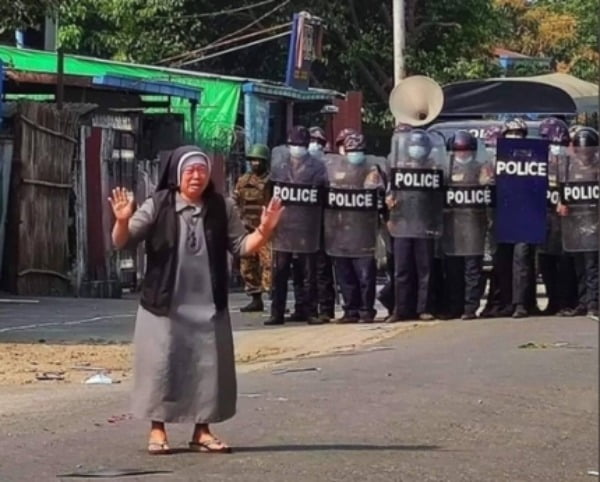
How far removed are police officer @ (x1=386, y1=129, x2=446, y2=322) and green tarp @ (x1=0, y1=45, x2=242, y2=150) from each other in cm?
764

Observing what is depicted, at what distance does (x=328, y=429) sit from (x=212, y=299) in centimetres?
133

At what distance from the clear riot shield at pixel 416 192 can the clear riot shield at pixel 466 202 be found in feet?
0.39

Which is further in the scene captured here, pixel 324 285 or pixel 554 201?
pixel 324 285

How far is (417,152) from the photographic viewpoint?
53.4ft

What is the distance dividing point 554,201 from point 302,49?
12.5 metres

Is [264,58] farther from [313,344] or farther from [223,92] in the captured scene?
Result: [313,344]

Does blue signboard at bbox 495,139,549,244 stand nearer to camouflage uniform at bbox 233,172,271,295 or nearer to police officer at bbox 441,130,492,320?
police officer at bbox 441,130,492,320

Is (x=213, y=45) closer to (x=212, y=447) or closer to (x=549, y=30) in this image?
(x=549, y=30)

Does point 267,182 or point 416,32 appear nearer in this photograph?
point 267,182

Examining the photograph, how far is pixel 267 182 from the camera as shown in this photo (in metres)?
17.1

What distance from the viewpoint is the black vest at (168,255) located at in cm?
869

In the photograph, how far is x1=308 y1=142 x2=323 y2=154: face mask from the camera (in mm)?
16641

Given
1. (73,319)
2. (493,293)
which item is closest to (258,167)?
(73,319)

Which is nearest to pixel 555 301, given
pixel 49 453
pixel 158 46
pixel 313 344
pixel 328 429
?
pixel 313 344
